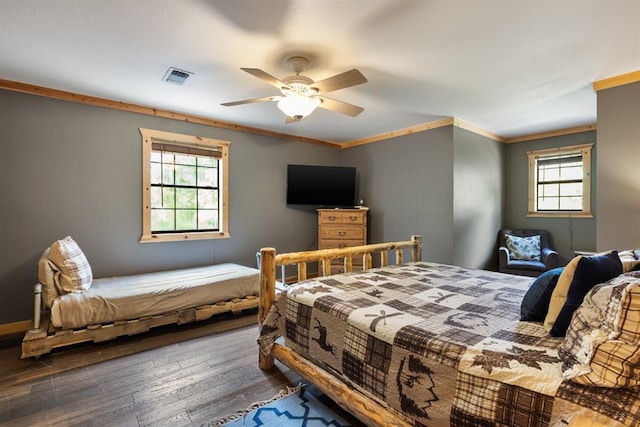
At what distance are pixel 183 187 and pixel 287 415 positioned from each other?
344cm

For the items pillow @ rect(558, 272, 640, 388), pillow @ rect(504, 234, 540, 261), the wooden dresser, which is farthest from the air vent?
pillow @ rect(504, 234, 540, 261)

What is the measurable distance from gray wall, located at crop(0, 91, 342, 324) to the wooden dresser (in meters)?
1.24

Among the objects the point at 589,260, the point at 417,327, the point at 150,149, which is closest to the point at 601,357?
the point at 589,260

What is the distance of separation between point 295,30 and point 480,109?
2.85 meters

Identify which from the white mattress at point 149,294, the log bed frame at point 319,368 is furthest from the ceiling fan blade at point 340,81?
the white mattress at point 149,294

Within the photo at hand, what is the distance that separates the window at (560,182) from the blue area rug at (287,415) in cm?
506

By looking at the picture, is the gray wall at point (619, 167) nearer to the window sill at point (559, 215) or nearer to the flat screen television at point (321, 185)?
the window sill at point (559, 215)

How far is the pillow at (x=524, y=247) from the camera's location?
482cm

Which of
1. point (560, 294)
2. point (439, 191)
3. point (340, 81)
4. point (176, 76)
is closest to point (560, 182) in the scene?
point (439, 191)

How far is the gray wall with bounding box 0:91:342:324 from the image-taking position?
3180mm

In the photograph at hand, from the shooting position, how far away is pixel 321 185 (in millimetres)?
5266

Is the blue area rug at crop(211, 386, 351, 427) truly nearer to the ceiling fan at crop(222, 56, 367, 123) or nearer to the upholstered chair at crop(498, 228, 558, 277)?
the ceiling fan at crop(222, 56, 367, 123)

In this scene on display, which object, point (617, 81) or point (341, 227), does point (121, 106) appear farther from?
point (617, 81)

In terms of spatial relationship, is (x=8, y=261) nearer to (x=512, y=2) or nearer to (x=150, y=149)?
(x=150, y=149)
